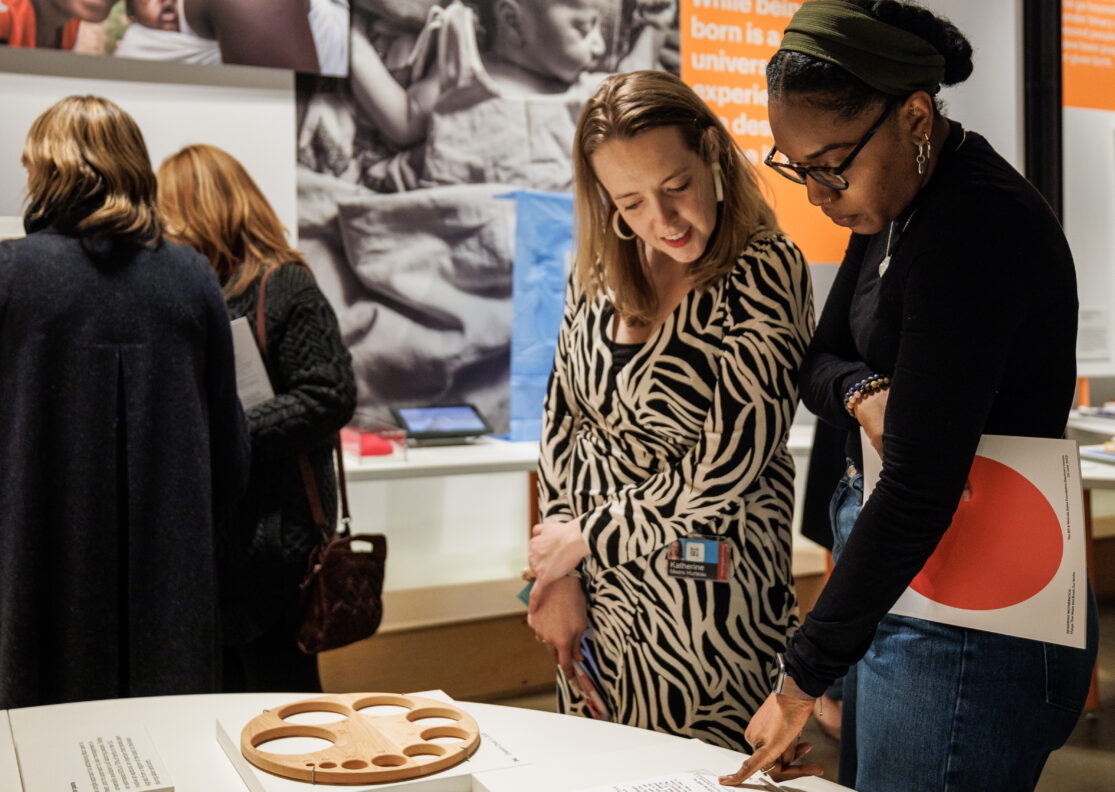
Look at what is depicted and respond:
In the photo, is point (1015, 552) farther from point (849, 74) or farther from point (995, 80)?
point (995, 80)

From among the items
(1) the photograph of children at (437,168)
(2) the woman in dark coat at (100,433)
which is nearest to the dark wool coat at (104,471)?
(2) the woman in dark coat at (100,433)

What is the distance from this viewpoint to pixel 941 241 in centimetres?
109

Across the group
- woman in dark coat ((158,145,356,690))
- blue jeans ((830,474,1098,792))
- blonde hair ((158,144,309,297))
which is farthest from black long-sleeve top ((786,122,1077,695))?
blonde hair ((158,144,309,297))

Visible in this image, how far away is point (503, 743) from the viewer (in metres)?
1.23

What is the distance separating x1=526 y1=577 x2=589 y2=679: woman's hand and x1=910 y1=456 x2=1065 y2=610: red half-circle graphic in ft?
2.09

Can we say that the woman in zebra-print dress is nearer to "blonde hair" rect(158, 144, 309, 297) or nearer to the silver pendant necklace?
the silver pendant necklace

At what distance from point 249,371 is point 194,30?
5.22 feet

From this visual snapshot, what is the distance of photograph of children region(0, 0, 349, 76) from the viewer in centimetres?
322

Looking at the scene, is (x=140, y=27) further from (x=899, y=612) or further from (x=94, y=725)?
(x=899, y=612)

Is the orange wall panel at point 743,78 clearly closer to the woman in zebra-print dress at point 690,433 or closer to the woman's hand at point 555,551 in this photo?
the woman in zebra-print dress at point 690,433

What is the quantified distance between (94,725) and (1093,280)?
410cm

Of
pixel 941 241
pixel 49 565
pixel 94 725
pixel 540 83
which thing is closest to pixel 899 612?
pixel 941 241

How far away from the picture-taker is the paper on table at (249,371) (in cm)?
233

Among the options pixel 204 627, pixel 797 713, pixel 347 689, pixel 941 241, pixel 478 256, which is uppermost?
pixel 478 256
